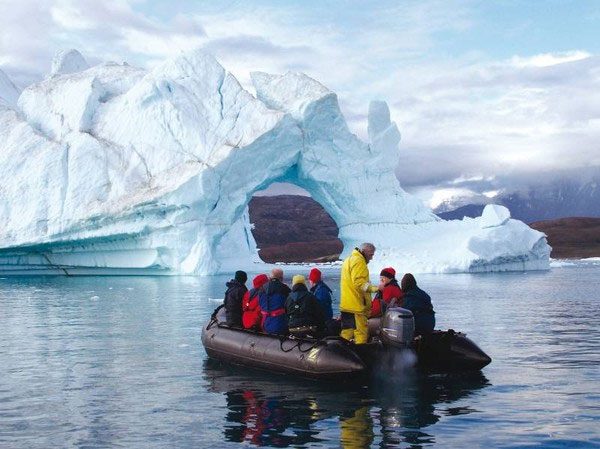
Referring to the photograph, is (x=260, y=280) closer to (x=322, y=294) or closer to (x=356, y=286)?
(x=322, y=294)

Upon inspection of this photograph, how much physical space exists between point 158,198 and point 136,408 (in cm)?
2893

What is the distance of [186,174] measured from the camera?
1478 inches

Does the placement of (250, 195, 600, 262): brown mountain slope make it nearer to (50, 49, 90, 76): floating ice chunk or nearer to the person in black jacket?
(50, 49, 90, 76): floating ice chunk

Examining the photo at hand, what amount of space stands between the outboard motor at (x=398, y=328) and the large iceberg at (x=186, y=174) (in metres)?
27.6

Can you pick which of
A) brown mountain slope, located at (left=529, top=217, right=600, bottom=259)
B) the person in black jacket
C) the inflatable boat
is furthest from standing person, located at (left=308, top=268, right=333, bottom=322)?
brown mountain slope, located at (left=529, top=217, right=600, bottom=259)

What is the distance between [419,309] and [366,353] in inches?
43.1

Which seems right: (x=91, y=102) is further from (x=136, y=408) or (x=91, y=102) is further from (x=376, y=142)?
(x=136, y=408)

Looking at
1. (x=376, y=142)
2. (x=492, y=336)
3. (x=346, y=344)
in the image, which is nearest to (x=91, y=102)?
(x=376, y=142)

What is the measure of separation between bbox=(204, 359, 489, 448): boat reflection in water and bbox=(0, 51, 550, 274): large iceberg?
2727cm

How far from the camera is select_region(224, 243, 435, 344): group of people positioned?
10.7m

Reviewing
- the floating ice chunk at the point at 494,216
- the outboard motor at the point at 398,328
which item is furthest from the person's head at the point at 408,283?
the floating ice chunk at the point at 494,216

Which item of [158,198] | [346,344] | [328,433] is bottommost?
[328,433]

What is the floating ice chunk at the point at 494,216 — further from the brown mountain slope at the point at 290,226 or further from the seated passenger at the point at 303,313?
the brown mountain slope at the point at 290,226

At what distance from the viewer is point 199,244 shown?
1537 inches
